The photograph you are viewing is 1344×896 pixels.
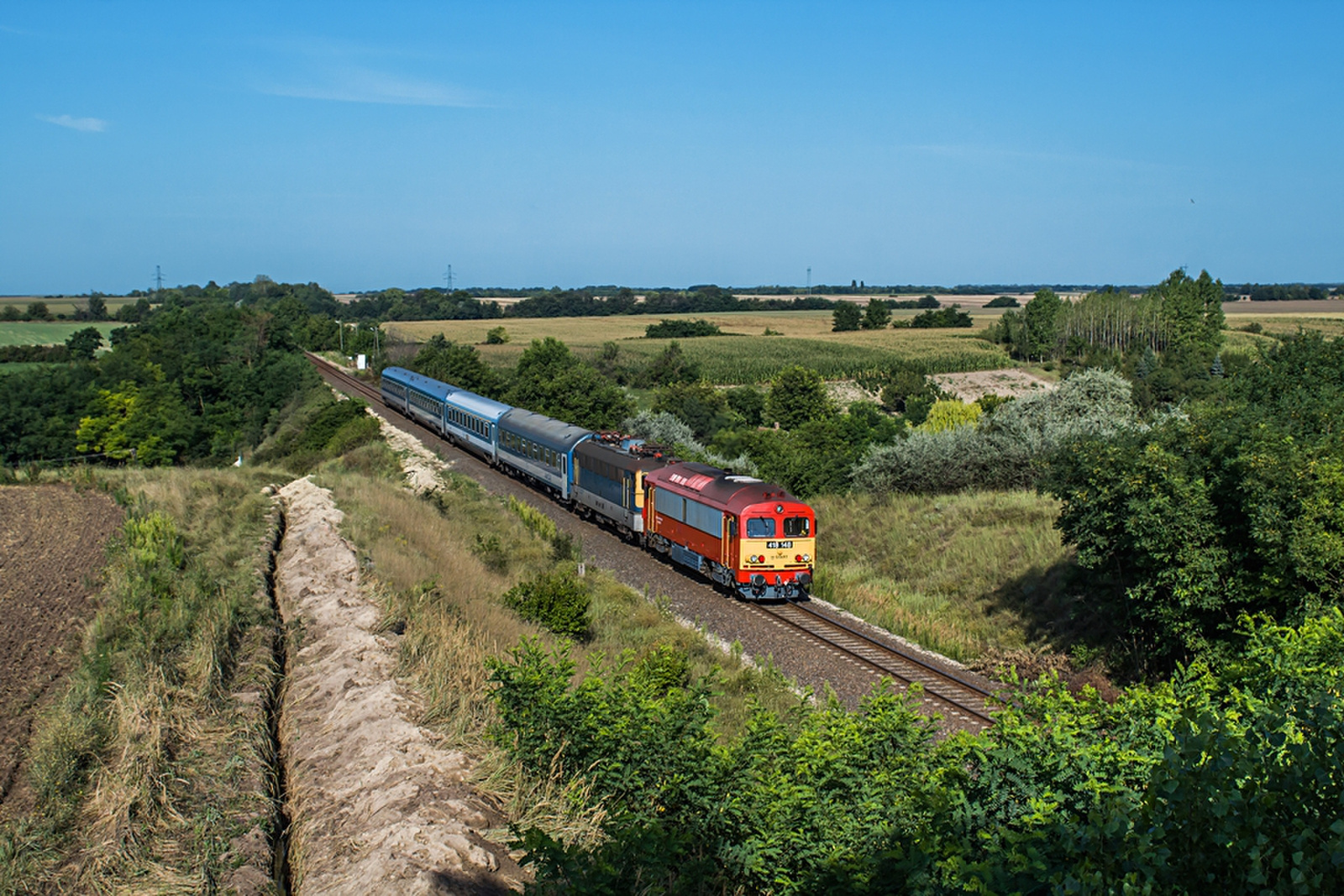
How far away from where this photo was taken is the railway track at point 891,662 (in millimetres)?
15398

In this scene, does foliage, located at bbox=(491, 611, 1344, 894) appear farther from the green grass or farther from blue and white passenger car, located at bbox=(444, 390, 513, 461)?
blue and white passenger car, located at bbox=(444, 390, 513, 461)

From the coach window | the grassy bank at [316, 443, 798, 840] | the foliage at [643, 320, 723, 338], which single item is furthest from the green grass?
the foliage at [643, 320, 723, 338]

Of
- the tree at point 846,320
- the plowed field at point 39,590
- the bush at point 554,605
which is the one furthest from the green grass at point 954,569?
the tree at point 846,320

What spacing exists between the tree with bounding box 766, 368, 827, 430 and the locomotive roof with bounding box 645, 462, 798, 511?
44900 millimetres

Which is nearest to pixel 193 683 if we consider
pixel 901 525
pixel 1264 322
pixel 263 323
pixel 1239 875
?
pixel 1239 875

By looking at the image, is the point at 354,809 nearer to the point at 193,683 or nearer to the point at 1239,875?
the point at 193,683

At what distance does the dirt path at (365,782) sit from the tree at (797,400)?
57176mm

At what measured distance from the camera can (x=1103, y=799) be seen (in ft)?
19.4

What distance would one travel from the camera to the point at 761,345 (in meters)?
119

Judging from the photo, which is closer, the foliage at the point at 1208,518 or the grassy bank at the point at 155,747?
the grassy bank at the point at 155,747

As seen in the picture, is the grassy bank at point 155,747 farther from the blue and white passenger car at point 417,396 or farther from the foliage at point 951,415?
the foliage at point 951,415

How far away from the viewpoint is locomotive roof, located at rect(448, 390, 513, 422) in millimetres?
39675

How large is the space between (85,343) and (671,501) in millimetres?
114412

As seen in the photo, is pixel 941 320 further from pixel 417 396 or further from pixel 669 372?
pixel 417 396
